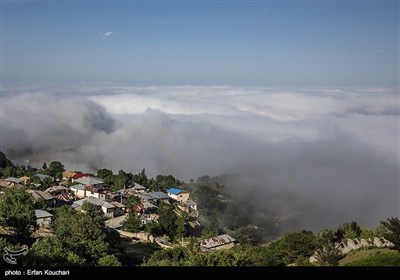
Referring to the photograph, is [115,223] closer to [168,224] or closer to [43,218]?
[168,224]

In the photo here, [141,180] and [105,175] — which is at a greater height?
[105,175]

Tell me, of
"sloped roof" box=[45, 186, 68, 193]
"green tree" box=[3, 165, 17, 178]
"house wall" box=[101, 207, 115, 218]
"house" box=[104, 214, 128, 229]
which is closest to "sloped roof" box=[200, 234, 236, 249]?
"house" box=[104, 214, 128, 229]

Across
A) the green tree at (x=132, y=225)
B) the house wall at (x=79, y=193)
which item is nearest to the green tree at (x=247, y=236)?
the green tree at (x=132, y=225)

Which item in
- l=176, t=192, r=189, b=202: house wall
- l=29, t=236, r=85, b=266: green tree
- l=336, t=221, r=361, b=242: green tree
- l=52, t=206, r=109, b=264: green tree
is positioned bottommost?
l=176, t=192, r=189, b=202: house wall

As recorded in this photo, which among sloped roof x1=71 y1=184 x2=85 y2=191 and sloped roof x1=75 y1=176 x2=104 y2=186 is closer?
sloped roof x1=71 y1=184 x2=85 y2=191

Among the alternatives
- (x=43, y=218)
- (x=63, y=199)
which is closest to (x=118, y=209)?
(x=63, y=199)

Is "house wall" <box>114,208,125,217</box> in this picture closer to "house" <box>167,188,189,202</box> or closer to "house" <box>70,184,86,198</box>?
"house" <box>70,184,86,198</box>

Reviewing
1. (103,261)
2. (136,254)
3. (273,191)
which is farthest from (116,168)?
(103,261)
